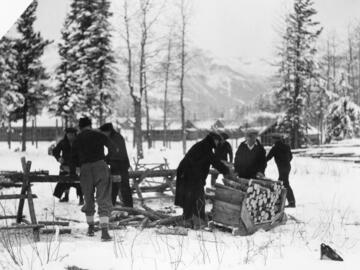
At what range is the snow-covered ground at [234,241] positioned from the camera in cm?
411

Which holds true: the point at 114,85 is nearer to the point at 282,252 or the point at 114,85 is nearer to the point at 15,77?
the point at 15,77

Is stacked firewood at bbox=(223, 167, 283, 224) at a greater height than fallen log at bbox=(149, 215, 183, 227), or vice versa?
stacked firewood at bbox=(223, 167, 283, 224)

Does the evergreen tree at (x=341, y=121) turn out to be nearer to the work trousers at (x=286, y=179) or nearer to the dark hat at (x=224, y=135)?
the work trousers at (x=286, y=179)

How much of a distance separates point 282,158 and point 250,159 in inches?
15.9

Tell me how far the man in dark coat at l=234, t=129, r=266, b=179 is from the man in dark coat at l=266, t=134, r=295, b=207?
0.73ft

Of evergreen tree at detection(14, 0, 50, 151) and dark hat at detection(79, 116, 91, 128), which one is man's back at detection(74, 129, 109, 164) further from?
evergreen tree at detection(14, 0, 50, 151)

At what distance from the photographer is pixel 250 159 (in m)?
6.57

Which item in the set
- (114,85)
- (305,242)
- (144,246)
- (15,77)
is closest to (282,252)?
(305,242)

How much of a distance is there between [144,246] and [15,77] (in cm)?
247

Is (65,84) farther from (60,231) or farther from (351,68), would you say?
(351,68)

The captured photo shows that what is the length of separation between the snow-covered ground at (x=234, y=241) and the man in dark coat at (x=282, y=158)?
0.31 feet

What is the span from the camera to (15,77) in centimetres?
571

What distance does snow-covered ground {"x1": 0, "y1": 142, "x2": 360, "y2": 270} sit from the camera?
4.11m

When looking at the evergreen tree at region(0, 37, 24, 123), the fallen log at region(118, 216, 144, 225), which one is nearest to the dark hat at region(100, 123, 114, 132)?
the evergreen tree at region(0, 37, 24, 123)
